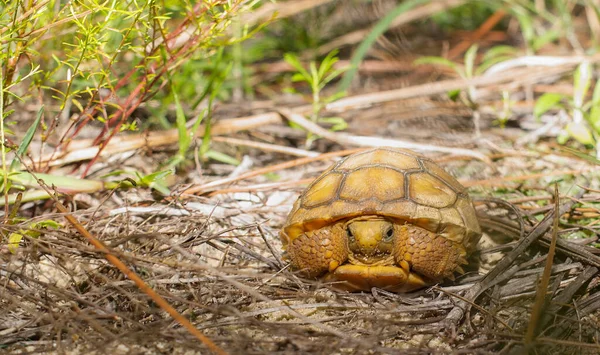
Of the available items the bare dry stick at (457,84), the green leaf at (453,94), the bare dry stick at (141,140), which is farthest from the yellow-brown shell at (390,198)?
the green leaf at (453,94)

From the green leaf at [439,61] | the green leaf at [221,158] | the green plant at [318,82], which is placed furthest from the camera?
the green leaf at [439,61]

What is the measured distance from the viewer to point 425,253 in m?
1.78

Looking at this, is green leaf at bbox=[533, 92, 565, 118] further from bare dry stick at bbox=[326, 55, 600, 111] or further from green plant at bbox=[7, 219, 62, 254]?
green plant at bbox=[7, 219, 62, 254]

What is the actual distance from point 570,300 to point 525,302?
4.7 inches

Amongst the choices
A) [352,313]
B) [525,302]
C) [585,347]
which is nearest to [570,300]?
[525,302]

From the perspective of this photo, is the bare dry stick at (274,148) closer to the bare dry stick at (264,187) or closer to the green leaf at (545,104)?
the bare dry stick at (264,187)

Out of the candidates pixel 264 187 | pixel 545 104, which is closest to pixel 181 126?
pixel 264 187

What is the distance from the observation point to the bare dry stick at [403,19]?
4418 millimetres

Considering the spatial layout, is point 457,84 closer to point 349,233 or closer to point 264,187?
point 264,187

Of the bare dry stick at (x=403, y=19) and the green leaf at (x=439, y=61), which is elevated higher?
the bare dry stick at (x=403, y=19)

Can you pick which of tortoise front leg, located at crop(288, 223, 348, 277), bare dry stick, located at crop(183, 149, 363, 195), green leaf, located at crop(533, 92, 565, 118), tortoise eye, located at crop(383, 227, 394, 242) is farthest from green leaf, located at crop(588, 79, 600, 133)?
tortoise front leg, located at crop(288, 223, 348, 277)

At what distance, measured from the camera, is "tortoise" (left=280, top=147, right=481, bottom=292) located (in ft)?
5.86

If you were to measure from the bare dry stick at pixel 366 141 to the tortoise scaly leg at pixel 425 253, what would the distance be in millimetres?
941

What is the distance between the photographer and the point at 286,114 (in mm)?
2906
